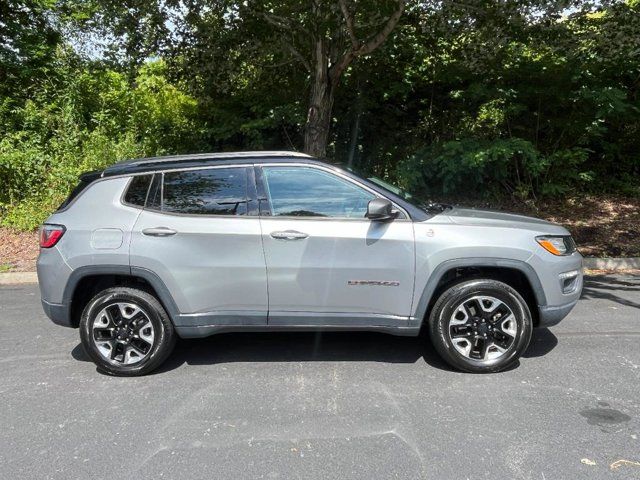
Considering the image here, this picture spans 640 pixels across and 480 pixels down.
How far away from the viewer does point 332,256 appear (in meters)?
3.94

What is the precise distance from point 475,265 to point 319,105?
5.54 meters

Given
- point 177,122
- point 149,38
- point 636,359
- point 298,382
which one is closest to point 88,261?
point 298,382

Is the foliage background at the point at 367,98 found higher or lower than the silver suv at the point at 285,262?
higher

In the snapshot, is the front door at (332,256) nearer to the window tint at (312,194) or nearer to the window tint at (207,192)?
the window tint at (312,194)

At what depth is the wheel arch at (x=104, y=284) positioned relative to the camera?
4.03 meters

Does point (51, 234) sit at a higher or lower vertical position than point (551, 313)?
higher

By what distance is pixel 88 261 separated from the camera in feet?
13.2

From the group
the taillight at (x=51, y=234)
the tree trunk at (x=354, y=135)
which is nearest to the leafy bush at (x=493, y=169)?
the tree trunk at (x=354, y=135)

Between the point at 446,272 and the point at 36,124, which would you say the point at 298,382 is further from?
the point at 36,124

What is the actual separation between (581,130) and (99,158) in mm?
9305

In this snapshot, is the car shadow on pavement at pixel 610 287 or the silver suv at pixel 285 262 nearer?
the silver suv at pixel 285 262

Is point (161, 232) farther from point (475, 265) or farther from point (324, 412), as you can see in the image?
point (475, 265)

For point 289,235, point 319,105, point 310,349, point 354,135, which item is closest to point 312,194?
point 289,235

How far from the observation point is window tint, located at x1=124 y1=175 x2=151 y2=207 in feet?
13.6
